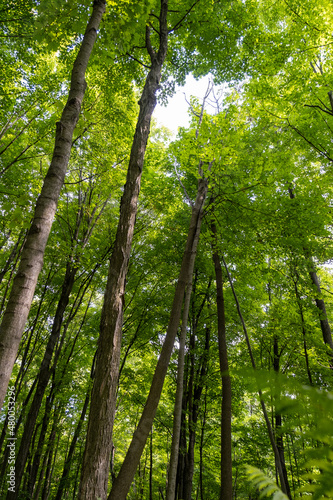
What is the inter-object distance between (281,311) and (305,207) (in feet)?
11.5

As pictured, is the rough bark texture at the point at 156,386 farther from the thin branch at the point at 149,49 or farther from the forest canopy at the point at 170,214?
the thin branch at the point at 149,49

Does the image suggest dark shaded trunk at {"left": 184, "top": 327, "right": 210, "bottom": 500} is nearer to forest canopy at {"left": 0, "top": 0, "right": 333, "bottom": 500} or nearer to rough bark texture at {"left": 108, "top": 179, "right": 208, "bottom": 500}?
forest canopy at {"left": 0, "top": 0, "right": 333, "bottom": 500}

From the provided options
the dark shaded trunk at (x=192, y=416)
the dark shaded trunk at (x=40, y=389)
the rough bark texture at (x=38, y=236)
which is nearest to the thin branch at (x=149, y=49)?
the rough bark texture at (x=38, y=236)

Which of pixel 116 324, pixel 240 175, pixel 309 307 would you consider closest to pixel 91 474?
pixel 116 324

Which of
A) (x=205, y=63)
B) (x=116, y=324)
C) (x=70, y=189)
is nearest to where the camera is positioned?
(x=116, y=324)

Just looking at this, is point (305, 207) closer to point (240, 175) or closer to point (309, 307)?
point (240, 175)

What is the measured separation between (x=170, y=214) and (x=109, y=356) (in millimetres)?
6753

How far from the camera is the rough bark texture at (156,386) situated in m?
2.62

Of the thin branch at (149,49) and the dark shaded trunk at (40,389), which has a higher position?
the thin branch at (149,49)

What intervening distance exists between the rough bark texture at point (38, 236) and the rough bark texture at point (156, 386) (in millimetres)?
1930

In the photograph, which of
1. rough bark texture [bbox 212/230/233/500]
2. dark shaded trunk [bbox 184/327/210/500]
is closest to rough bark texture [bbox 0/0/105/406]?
rough bark texture [bbox 212/230/233/500]

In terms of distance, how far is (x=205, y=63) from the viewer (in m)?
6.18

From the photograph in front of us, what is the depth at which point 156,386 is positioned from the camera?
3275mm

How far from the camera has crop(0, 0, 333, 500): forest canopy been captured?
2221 millimetres
